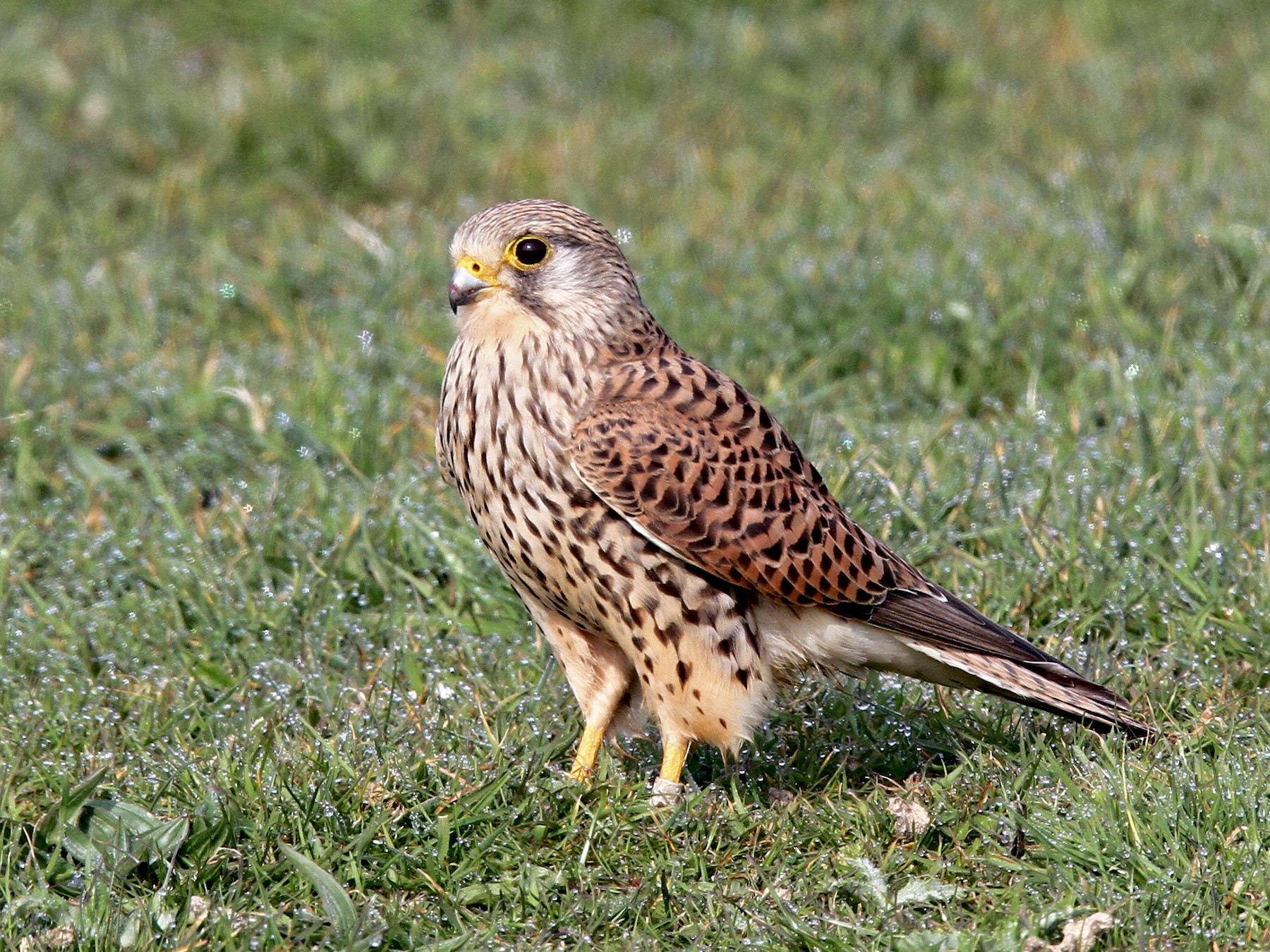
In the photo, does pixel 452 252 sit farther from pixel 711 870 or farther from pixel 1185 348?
pixel 1185 348

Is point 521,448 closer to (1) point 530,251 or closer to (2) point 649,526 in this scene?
(2) point 649,526

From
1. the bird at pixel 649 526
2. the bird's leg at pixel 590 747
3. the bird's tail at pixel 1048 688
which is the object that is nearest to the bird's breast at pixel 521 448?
the bird at pixel 649 526

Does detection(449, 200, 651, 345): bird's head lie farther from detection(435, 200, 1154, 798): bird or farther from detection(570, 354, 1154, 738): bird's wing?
detection(570, 354, 1154, 738): bird's wing

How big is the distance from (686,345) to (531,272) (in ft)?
7.06

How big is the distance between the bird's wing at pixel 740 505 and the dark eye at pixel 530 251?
34cm

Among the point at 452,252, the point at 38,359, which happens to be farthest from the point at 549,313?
the point at 38,359

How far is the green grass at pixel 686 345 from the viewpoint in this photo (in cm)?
350

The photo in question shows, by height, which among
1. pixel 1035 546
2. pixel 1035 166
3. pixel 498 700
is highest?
pixel 1035 166

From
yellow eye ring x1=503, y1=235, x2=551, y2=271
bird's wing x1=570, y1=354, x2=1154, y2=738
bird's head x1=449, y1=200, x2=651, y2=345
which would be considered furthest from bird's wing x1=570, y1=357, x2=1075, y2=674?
yellow eye ring x1=503, y1=235, x2=551, y2=271

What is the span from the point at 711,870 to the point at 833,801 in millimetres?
386

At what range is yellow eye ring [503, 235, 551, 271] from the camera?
12.8 feet

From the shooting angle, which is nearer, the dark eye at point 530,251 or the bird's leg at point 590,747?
the dark eye at point 530,251

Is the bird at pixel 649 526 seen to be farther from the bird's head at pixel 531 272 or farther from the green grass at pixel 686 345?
the green grass at pixel 686 345

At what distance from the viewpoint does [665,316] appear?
20.4 feet
